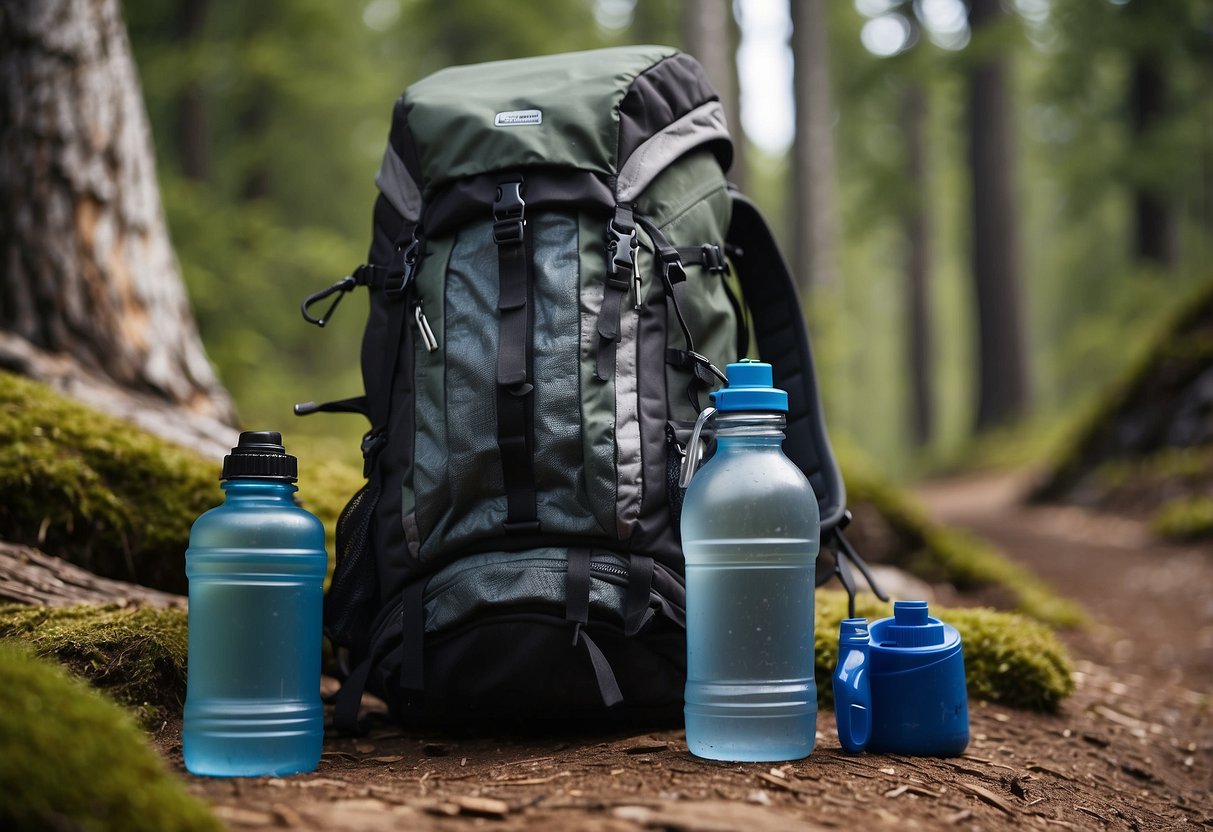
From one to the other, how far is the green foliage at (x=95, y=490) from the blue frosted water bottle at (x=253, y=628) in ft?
3.36

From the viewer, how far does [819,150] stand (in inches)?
454

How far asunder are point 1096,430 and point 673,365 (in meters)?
8.23

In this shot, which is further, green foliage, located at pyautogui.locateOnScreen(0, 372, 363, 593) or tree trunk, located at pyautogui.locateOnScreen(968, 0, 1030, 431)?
tree trunk, located at pyautogui.locateOnScreen(968, 0, 1030, 431)

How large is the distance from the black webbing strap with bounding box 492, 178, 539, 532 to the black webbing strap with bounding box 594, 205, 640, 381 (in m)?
0.18

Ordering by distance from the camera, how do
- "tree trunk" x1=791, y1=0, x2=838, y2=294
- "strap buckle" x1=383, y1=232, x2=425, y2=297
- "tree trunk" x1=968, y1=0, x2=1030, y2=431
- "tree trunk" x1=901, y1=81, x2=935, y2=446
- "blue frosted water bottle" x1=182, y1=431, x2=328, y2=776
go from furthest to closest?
"tree trunk" x1=901, y1=81, x2=935, y2=446 → "tree trunk" x1=968, y1=0, x2=1030, y2=431 → "tree trunk" x1=791, y1=0, x2=838, y2=294 → "strap buckle" x1=383, y1=232, x2=425, y2=297 → "blue frosted water bottle" x1=182, y1=431, x2=328, y2=776

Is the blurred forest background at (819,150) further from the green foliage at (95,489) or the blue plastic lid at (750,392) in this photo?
the blue plastic lid at (750,392)

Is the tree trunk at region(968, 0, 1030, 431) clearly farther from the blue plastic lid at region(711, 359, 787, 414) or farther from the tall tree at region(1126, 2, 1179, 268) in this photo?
the blue plastic lid at region(711, 359, 787, 414)

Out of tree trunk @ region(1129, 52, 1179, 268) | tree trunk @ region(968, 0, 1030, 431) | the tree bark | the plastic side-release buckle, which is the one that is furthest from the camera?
tree trunk @ region(968, 0, 1030, 431)

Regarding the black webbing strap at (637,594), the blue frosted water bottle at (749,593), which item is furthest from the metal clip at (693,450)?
the black webbing strap at (637,594)

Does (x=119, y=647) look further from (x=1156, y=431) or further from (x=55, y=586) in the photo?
(x=1156, y=431)

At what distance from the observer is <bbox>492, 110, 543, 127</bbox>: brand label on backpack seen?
268 cm

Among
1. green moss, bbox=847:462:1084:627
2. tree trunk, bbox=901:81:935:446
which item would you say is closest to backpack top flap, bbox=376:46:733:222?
green moss, bbox=847:462:1084:627

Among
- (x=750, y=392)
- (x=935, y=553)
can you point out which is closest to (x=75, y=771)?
(x=750, y=392)

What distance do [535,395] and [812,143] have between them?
9759 mm
